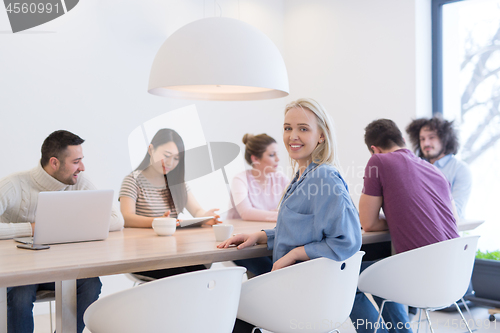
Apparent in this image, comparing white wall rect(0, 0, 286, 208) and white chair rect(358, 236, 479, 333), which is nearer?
white chair rect(358, 236, 479, 333)

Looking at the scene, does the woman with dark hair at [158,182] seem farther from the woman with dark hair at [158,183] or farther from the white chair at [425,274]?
the white chair at [425,274]

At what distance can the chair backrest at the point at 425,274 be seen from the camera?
1954mm

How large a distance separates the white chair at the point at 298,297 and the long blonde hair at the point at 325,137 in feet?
1.30

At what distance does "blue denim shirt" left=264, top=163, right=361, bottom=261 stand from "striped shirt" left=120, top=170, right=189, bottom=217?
1218mm

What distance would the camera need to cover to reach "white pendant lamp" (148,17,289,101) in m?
1.95

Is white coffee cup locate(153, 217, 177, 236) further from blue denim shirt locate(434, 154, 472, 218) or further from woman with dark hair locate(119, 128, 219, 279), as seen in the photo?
blue denim shirt locate(434, 154, 472, 218)

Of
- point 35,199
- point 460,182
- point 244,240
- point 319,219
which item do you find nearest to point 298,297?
point 319,219

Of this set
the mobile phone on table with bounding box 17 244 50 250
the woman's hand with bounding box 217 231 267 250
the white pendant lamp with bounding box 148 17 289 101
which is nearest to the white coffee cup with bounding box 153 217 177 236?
the woman's hand with bounding box 217 231 267 250

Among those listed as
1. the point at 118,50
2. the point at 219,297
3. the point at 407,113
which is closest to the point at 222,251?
the point at 219,297

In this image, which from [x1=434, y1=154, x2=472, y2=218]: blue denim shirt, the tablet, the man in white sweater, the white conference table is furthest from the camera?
[x1=434, y1=154, x2=472, y2=218]: blue denim shirt

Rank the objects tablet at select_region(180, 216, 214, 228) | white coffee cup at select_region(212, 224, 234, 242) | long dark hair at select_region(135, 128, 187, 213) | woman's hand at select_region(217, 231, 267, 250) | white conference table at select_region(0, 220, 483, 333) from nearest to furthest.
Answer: white conference table at select_region(0, 220, 483, 333) < woman's hand at select_region(217, 231, 267, 250) < white coffee cup at select_region(212, 224, 234, 242) < tablet at select_region(180, 216, 214, 228) < long dark hair at select_region(135, 128, 187, 213)

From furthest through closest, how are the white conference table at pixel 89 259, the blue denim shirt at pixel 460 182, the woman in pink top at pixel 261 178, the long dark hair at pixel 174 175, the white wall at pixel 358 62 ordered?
the white wall at pixel 358 62 < the blue denim shirt at pixel 460 182 < the woman in pink top at pixel 261 178 < the long dark hair at pixel 174 175 < the white conference table at pixel 89 259

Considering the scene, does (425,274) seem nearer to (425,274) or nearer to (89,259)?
(425,274)

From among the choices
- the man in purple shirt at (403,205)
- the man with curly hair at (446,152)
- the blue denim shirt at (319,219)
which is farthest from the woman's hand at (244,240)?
the man with curly hair at (446,152)
